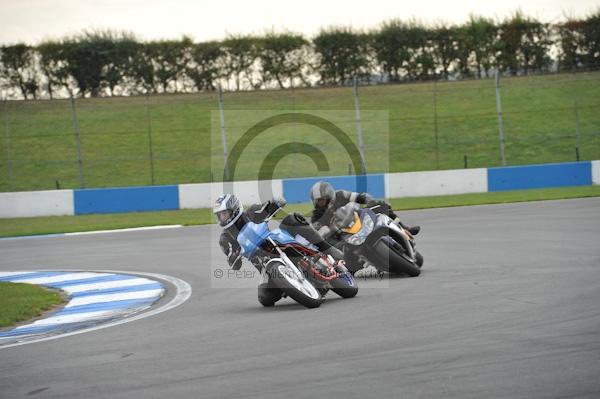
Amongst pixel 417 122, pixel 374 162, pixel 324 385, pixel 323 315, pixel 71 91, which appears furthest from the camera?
pixel 71 91

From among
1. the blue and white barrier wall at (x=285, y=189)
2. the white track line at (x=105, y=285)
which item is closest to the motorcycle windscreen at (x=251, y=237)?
the white track line at (x=105, y=285)

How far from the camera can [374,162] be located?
104 feet

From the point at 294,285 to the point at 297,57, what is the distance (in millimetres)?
33855

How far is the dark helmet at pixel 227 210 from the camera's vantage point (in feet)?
30.0

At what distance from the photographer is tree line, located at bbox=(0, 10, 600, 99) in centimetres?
4056

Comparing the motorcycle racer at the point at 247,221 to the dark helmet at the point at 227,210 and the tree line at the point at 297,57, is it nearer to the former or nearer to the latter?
the dark helmet at the point at 227,210

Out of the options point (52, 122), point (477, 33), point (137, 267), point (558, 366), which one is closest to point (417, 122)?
point (477, 33)

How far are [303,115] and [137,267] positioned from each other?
21594mm

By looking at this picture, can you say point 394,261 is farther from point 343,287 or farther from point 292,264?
point 292,264

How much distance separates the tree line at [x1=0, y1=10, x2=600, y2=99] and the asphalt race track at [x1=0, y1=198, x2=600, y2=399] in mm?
29588

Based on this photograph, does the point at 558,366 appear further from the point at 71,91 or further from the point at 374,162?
the point at 71,91

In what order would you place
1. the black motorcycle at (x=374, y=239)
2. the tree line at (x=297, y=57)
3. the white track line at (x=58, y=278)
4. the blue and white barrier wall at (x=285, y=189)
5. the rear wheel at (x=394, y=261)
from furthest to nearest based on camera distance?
the tree line at (x=297, y=57) < the blue and white barrier wall at (x=285, y=189) < the white track line at (x=58, y=278) < the rear wheel at (x=394, y=261) < the black motorcycle at (x=374, y=239)

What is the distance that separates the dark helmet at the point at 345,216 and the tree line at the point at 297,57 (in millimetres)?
30299

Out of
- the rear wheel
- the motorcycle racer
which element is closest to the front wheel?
the motorcycle racer
